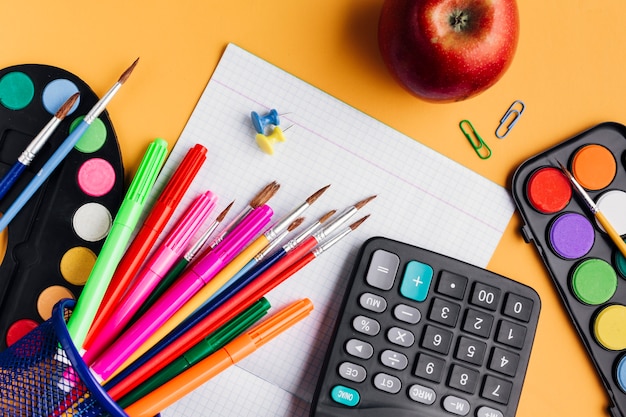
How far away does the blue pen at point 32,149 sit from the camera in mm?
654

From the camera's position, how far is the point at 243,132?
2.31ft

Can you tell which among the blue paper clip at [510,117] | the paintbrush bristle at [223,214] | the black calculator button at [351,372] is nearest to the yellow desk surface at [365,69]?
the blue paper clip at [510,117]

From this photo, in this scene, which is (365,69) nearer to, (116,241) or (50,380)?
(116,241)

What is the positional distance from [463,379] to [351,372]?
0.13m

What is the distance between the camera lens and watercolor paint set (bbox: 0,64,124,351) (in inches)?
26.6

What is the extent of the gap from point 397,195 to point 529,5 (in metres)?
0.28

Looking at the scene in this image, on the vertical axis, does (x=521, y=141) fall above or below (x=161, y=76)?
above

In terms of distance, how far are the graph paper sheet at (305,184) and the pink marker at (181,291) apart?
0.13 feet

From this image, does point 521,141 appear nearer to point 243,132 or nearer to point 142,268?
point 243,132

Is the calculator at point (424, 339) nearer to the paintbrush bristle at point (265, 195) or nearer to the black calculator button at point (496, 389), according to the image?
the black calculator button at point (496, 389)

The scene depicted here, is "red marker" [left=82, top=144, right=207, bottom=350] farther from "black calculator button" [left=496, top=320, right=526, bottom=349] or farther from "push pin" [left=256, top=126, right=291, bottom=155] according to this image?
"black calculator button" [left=496, top=320, right=526, bottom=349]

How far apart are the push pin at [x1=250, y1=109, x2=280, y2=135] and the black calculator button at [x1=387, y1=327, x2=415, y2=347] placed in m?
0.27

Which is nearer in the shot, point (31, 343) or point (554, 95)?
point (31, 343)

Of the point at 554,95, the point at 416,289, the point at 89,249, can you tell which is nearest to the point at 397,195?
the point at 416,289
